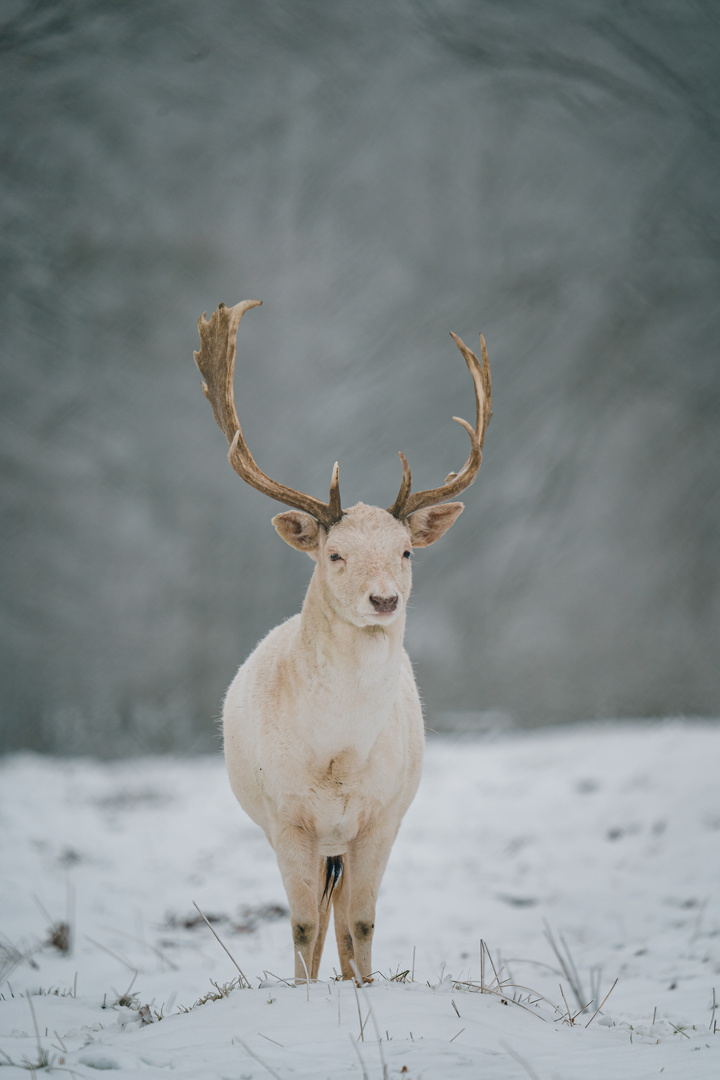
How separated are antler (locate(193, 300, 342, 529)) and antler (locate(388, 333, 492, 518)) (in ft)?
1.24

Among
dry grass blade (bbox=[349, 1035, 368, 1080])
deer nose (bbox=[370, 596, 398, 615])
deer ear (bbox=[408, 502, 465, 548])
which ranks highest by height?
deer ear (bbox=[408, 502, 465, 548])

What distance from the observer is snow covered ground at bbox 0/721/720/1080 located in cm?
269

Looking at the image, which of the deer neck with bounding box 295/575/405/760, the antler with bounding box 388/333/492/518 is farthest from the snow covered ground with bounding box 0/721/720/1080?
the antler with bounding box 388/333/492/518

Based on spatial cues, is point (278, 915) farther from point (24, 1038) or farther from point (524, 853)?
point (24, 1038)

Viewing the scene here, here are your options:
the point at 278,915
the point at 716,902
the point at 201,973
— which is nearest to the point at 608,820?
the point at 716,902

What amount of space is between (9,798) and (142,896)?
10.3 feet

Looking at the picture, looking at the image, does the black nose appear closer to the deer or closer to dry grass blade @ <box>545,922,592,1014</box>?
the deer

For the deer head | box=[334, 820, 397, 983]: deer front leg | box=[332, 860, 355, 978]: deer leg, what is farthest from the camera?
box=[332, 860, 355, 978]: deer leg

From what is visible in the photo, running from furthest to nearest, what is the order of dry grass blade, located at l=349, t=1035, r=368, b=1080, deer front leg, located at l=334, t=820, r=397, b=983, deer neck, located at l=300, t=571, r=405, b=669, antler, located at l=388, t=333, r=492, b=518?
antler, located at l=388, t=333, r=492, b=518 → deer front leg, located at l=334, t=820, r=397, b=983 → deer neck, located at l=300, t=571, r=405, b=669 → dry grass blade, located at l=349, t=1035, r=368, b=1080

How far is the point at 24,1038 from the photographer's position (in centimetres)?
301

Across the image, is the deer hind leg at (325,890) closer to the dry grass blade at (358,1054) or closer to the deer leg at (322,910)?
the deer leg at (322,910)

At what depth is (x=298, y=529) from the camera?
413 centimetres

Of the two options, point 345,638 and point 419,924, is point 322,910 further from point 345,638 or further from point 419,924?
point 419,924

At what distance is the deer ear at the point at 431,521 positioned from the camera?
4293 mm
